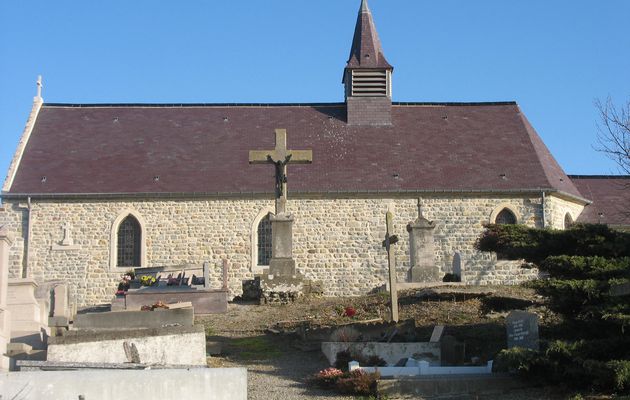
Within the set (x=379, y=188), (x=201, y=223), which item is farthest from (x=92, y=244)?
(x=379, y=188)

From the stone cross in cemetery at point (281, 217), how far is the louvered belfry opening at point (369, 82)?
10.2m

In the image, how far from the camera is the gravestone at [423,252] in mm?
20484

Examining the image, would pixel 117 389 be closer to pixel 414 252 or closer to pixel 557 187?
pixel 414 252

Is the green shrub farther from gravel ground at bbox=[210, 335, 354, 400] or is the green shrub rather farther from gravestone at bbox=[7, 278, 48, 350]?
gravestone at bbox=[7, 278, 48, 350]

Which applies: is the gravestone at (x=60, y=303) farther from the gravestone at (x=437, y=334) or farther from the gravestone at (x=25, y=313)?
the gravestone at (x=437, y=334)

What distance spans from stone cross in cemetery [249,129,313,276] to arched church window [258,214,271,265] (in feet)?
20.6

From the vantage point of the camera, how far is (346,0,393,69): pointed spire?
1161 inches

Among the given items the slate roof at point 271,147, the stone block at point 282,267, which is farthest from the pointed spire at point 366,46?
the stone block at point 282,267

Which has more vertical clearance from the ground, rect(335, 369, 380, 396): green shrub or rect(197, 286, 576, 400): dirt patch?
rect(197, 286, 576, 400): dirt patch

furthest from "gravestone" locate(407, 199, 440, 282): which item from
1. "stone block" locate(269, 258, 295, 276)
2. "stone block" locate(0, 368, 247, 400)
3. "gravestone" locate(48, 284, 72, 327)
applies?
"stone block" locate(0, 368, 247, 400)

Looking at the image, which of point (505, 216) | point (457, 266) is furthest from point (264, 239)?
point (505, 216)

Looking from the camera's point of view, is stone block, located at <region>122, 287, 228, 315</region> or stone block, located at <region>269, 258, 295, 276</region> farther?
stone block, located at <region>269, 258, 295, 276</region>

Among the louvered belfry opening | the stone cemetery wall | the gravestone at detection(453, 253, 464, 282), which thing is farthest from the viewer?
the louvered belfry opening

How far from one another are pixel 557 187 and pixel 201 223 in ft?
32.9
